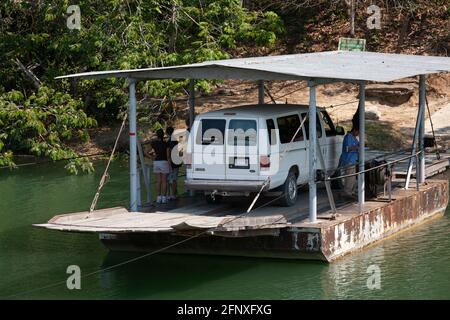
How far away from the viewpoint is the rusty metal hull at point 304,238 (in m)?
15.8

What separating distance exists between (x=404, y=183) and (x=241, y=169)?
19.0ft

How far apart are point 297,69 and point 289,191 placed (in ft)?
7.78

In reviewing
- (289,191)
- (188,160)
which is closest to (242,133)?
(188,160)

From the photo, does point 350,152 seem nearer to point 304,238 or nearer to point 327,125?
point 327,125

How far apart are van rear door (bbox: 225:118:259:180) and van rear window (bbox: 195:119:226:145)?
125 millimetres

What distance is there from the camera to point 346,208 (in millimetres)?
17734

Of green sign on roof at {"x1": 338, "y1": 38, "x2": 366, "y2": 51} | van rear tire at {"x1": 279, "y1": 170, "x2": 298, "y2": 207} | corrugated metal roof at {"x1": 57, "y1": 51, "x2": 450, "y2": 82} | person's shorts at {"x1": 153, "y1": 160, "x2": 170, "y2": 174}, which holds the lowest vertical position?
van rear tire at {"x1": 279, "y1": 170, "x2": 298, "y2": 207}

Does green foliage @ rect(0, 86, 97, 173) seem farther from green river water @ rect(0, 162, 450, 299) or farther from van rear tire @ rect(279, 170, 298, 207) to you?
van rear tire @ rect(279, 170, 298, 207)

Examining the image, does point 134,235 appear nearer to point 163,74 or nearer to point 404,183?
point 163,74

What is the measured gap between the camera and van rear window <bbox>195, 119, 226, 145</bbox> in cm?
1644

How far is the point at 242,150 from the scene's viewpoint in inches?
646

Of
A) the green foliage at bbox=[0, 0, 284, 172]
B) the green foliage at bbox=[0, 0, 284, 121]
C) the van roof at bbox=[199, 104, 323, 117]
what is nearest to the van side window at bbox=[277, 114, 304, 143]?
the van roof at bbox=[199, 104, 323, 117]

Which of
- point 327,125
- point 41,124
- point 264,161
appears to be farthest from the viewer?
point 41,124

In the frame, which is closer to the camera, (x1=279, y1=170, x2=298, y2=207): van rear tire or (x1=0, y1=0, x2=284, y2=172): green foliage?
(x1=279, y1=170, x2=298, y2=207): van rear tire
